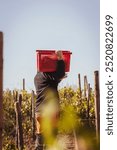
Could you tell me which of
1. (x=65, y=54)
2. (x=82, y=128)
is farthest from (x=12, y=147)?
(x=82, y=128)

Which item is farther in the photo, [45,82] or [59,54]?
[45,82]

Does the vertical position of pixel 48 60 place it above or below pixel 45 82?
above

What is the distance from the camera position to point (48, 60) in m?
3.82

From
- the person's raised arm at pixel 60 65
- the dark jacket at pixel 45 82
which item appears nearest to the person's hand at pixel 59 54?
the person's raised arm at pixel 60 65

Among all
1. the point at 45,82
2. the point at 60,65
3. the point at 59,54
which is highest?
the point at 59,54

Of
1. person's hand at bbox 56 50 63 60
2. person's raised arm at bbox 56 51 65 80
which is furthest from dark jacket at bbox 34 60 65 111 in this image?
person's hand at bbox 56 50 63 60

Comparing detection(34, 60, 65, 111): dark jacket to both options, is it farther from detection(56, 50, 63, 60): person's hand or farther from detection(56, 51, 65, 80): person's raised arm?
detection(56, 50, 63, 60): person's hand

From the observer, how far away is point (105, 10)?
3457mm

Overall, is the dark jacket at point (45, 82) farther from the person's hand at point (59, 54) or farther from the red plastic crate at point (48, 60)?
the person's hand at point (59, 54)

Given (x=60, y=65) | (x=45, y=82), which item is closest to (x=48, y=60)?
(x=60, y=65)

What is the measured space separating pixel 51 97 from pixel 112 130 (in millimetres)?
1069

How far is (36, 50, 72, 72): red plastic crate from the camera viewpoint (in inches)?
147

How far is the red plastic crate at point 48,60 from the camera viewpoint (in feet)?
12.2

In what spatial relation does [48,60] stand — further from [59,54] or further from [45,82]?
[45,82]
